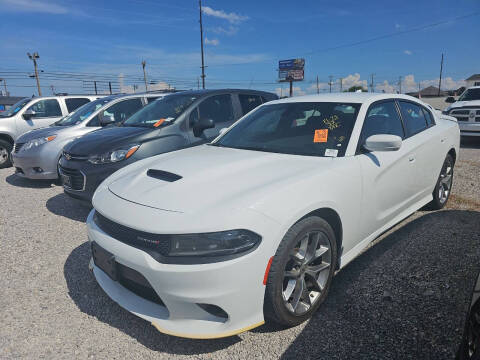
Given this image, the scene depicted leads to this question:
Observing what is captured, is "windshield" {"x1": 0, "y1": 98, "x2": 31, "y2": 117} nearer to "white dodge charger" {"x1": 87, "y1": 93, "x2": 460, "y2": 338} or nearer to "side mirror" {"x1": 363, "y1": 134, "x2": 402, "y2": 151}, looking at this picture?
"white dodge charger" {"x1": 87, "y1": 93, "x2": 460, "y2": 338}

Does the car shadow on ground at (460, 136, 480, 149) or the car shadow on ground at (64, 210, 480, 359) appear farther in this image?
the car shadow on ground at (460, 136, 480, 149)

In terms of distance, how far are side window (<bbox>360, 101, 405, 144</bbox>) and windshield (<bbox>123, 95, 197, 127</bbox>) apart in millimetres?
2956

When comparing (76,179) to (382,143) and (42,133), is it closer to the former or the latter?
(42,133)

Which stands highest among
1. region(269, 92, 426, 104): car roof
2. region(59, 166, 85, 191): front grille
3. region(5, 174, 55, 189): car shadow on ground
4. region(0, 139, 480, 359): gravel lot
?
region(269, 92, 426, 104): car roof

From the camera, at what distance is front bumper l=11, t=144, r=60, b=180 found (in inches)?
235

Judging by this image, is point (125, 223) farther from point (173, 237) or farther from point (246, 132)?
point (246, 132)

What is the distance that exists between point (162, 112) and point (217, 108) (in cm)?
91

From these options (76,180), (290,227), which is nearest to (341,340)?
(290,227)

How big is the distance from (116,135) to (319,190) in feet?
11.4

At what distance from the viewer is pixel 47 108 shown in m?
9.01

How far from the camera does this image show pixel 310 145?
2.94 meters

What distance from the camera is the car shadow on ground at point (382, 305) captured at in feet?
7.04

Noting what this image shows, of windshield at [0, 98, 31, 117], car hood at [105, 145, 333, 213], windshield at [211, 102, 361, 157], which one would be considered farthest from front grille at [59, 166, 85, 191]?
windshield at [0, 98, 31, 117]

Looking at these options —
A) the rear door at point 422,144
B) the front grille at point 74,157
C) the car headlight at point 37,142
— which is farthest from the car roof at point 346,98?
the car headlight at point 37,142
